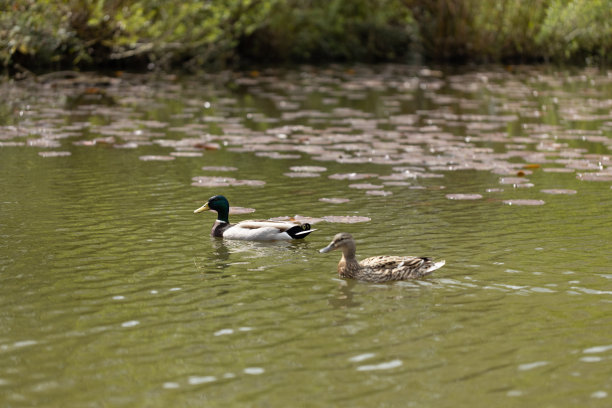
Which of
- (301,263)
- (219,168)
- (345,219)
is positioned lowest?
(301,263)

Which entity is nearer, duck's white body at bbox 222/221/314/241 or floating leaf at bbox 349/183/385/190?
duck's white body at bbox 222/221/314/241

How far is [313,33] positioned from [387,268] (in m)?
21.3

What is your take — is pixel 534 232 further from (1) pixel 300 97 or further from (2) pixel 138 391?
(1) pixel 300 97

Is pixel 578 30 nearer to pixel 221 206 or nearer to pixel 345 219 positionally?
pixel 345 219

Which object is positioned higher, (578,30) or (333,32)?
(333,32)

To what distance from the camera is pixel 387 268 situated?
684 centimetres

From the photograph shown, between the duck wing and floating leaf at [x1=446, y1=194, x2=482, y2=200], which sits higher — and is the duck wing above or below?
below

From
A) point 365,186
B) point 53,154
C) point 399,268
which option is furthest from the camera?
point 53,154

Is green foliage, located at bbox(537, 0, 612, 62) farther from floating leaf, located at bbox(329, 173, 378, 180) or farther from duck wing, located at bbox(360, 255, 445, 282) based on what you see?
duck wing, located at bbox(360, 255, 445, 282)

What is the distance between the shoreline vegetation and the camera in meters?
20.1

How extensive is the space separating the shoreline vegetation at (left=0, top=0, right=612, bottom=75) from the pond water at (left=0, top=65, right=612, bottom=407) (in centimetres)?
483

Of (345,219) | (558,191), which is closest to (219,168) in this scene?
(345,219)

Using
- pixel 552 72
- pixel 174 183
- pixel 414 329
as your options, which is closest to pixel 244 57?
pixel 552 72

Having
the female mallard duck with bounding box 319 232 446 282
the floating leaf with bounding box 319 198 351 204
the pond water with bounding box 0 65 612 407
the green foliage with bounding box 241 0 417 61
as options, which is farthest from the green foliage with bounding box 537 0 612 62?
the female mallard duck with bounding box 319 232 446 282
